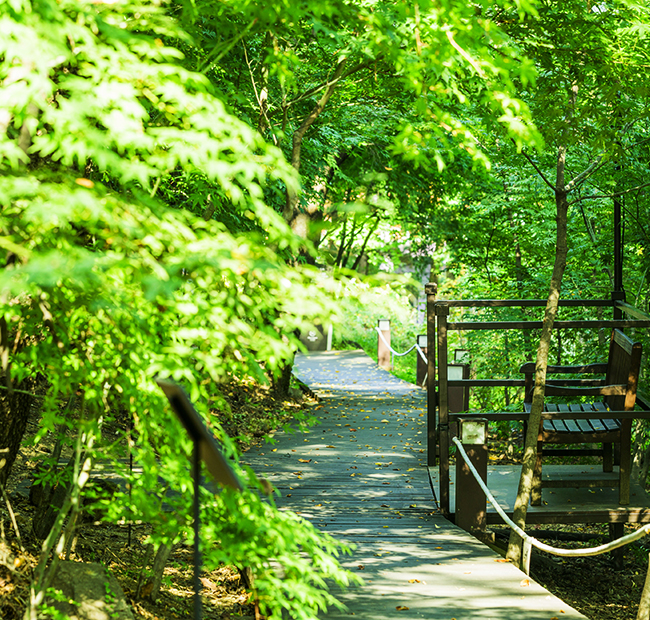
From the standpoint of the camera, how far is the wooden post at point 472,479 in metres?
5.75

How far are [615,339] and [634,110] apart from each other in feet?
7.32

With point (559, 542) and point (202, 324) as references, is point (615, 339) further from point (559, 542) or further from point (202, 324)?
point (202, 324)

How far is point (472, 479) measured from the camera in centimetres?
574

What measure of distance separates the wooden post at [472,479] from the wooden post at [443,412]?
0.45m

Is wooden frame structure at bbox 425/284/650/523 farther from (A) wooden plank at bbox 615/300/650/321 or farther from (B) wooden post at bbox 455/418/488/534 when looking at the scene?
(B) wooden post at bbox 455/418/488/534

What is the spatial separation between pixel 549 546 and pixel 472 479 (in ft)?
2.65

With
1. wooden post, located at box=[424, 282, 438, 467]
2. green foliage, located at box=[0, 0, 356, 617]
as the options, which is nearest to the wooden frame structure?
wooden post, located at box=[424, 282, 438, 467]

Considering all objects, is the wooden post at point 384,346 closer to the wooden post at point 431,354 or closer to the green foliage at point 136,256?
the wooden post at point 431,354

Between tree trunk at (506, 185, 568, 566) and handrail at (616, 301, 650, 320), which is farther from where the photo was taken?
handrail at (616, 301, 650, 320)

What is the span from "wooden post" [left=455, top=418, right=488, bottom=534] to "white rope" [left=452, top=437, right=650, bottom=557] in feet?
0.31

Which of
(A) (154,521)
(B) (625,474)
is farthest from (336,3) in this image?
(B) (625,474)

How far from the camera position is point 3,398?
357 cm

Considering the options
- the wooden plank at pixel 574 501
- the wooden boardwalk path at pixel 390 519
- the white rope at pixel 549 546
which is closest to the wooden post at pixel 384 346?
the wooden boardwalk path at pixel 390 519

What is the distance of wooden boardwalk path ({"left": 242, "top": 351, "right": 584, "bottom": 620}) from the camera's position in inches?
163
